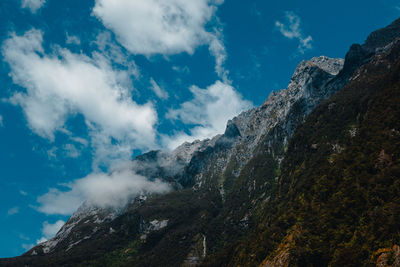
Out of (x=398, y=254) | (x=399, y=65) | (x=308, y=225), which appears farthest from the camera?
(x=399, y=65)

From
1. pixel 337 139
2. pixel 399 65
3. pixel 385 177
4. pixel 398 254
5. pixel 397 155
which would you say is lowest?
pixel 398 254

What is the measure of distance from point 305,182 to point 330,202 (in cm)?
4294

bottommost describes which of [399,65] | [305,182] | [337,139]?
[305,182]

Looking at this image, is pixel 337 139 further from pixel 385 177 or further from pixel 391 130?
pixel 385 177

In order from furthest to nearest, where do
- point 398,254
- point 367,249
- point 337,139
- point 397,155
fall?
point 337,139, point 397,155, point 367,249, point 398,254

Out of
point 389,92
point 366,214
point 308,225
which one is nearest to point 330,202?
point 308,225

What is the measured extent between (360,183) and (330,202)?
17.2 metres

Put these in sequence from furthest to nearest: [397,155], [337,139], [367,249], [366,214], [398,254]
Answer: [337,139]
[397,155]
[366,214]
[367,249]
[398,254]

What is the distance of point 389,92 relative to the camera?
15475 cm

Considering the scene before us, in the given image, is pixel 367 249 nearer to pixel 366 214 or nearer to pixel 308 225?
pixel 366 214

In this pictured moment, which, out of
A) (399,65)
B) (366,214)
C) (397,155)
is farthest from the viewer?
(399,65)

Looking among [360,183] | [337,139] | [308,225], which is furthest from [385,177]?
Result: [337,139]

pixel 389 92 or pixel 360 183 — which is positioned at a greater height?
pixel 389 92

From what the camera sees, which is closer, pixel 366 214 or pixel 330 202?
pixel 366 214
